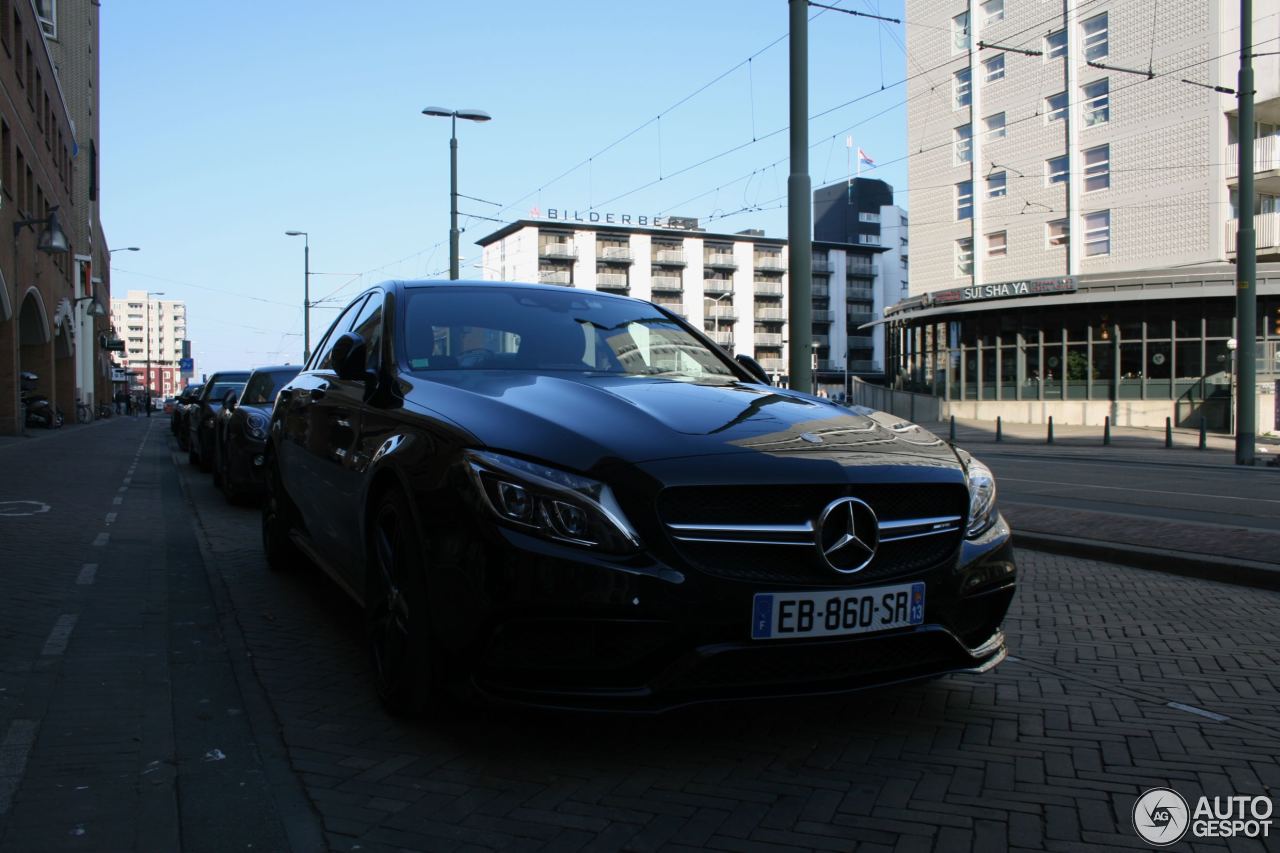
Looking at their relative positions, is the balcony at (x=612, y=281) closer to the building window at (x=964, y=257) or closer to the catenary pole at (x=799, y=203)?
the building window at (x=964, y=257)

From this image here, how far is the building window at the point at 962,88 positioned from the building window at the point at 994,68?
64 centimetres

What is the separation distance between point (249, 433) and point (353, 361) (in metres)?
6.12

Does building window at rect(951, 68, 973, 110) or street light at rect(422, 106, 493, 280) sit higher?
building window at rect(951, 68, 973, 110)

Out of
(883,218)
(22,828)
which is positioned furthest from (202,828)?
(883,218)

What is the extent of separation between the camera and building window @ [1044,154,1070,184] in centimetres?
3641

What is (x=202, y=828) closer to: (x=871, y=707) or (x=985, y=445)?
(x=871, y=707)

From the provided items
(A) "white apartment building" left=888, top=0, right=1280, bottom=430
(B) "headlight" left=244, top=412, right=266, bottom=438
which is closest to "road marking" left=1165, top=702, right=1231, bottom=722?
(B) "headlight" left=244, top=412, right=266, bottom=438

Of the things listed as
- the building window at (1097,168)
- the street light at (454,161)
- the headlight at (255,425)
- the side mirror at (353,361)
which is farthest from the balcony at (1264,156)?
the side mirror at (353,361)

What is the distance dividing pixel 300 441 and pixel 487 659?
282cm

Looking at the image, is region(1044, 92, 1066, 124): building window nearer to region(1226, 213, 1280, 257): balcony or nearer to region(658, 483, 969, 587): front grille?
region(1226, 213, 1280, 257): balcony

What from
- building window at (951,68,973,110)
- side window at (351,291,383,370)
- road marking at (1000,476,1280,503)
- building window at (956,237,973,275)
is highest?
building window at (951,68,973,110)

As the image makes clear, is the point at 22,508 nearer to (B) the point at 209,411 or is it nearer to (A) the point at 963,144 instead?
(B) the point at 209,411

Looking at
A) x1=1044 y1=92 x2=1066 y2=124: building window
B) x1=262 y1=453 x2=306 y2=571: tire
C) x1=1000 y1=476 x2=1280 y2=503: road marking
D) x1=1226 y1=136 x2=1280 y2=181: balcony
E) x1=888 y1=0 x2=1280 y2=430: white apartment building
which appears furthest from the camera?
x1=1044 y1=92 x2=1066 y2=124: building window

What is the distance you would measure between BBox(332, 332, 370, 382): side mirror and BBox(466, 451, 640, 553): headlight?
135 centimetres
